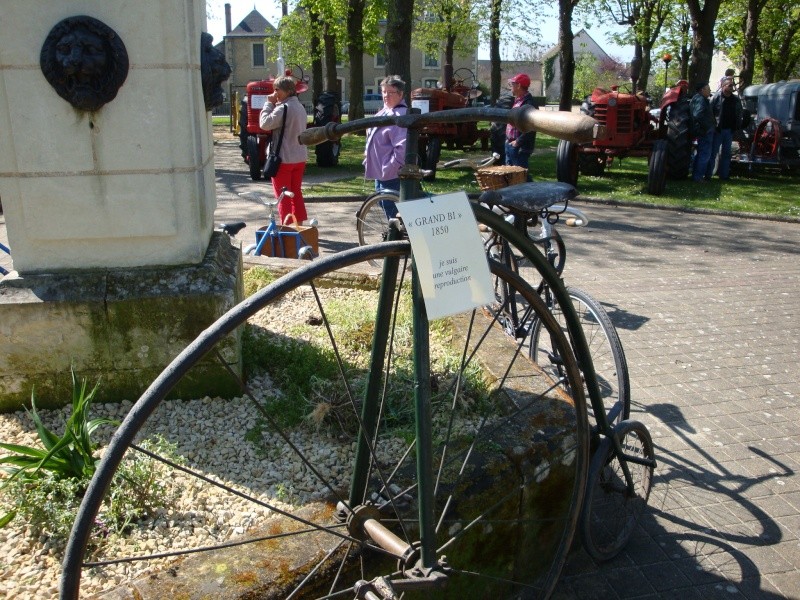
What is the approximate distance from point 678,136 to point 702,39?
612cm

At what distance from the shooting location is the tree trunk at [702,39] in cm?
1834

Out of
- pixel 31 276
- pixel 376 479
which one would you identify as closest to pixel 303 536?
pixel 376 479

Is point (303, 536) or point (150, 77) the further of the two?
point (150, 77)

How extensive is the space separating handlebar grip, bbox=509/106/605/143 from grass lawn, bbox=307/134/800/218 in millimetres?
10106

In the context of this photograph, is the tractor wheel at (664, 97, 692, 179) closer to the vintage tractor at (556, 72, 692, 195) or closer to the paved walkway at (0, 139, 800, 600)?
the vintage tractor at (556, 72, 692, 195)

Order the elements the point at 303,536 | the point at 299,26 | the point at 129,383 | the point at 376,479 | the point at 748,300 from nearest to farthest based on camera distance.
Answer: the point at 303,536
the point at 376,479
the point at 129,383
the point at 748,300
the point at 299,26

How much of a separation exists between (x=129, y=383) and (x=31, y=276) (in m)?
0.64

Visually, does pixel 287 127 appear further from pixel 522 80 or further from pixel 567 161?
pixel 567 161

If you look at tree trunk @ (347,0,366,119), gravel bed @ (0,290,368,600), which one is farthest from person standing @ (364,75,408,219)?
tree trunk @ (347,0,366,119)

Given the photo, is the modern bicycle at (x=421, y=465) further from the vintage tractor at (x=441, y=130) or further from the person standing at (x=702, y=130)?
the person standing at (x=702, y=130)

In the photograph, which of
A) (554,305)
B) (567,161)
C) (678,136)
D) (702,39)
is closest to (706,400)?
(554,305)

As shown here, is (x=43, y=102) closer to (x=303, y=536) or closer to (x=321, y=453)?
(x=321, y=453)

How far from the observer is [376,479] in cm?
272

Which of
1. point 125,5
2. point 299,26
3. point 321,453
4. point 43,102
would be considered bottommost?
point 321,453
